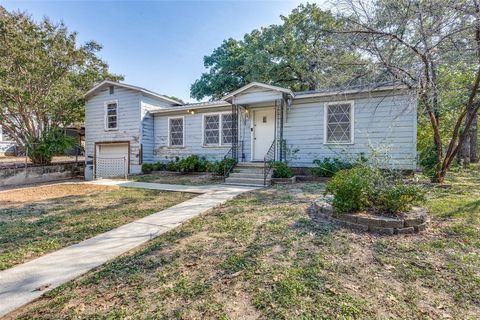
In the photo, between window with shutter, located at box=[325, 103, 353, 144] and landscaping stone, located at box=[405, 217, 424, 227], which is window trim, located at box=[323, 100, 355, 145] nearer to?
window with shutter, located at box=[325, 103, 353, 144]

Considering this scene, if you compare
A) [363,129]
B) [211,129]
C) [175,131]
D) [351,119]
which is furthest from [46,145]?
[363,129]

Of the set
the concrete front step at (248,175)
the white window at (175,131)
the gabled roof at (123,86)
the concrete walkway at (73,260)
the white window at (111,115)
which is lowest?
the concrete walkway at (73,260)

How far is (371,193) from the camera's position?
4.04 m

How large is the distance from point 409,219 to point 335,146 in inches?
246

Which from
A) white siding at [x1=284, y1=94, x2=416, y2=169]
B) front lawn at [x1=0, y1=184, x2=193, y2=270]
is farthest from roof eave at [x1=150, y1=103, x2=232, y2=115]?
front lawn at [x1=0, y1=184, x2=193, y2=270]

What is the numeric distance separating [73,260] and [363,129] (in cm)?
930

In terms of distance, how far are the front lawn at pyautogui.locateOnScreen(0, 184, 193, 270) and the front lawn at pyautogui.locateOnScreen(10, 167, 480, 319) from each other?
130 centimetres

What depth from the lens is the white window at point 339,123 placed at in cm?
934

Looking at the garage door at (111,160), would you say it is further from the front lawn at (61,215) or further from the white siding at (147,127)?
the front lawn at (61,215)

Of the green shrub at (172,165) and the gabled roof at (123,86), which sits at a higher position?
the gabled roof at (123,86)

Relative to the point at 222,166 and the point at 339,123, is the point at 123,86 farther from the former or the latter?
the point at 339,123

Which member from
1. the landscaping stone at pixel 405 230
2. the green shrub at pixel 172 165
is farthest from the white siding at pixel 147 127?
the landscaping stone at pixel 405 230

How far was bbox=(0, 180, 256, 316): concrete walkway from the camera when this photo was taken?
230cm

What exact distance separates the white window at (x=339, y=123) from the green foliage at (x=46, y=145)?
12.9m
